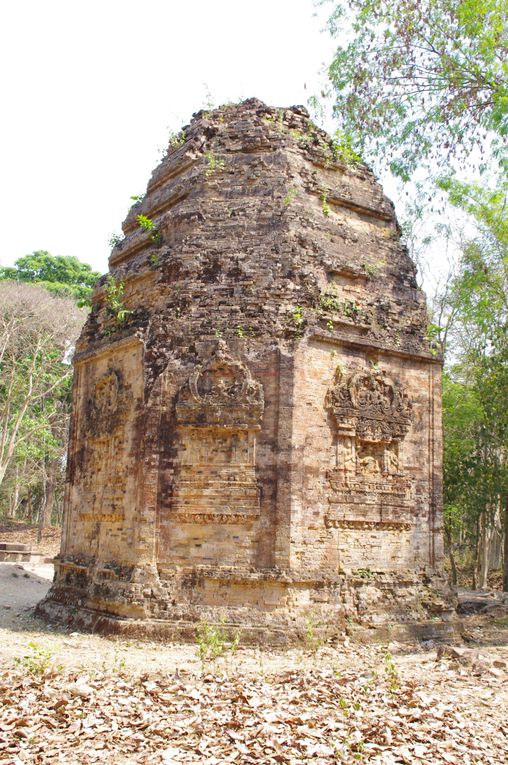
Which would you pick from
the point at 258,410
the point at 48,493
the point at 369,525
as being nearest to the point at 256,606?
the point at 369,525

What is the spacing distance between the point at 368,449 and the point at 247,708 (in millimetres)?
5606

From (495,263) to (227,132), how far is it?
10.2m

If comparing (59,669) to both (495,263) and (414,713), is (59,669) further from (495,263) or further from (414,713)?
(495,263)

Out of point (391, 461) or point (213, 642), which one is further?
point (391, 461)

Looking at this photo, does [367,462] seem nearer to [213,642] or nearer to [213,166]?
[213,642]

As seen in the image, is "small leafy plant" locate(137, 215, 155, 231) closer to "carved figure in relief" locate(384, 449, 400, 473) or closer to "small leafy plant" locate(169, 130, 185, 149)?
"small leafy plant" locate(169, 130, 185, 149)

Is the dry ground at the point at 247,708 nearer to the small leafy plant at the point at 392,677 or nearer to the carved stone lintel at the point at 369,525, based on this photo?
the small leafy plant at the point at 392,677

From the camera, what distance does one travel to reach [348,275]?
40.2 feet

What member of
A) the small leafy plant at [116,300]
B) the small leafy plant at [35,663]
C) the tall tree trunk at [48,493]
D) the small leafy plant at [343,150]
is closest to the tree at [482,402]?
the small leafy plant at [343,150]

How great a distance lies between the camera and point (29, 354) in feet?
92.6

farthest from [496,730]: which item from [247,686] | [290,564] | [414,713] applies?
[290,564]

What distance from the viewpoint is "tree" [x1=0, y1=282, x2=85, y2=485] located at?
27.1m

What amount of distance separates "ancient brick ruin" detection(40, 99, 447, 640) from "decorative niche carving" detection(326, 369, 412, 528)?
0.03m

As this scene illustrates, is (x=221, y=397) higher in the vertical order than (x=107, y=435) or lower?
higher
